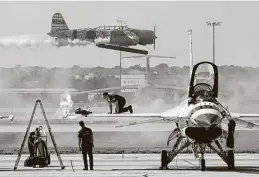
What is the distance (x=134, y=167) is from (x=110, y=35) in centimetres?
3214

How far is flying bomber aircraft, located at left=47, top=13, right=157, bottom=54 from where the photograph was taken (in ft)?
175

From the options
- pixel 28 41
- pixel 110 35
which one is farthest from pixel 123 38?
pixel 28 41

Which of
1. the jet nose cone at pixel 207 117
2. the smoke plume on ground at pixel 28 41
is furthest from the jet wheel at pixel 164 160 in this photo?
the smoke plume on ground at pixel 28 41

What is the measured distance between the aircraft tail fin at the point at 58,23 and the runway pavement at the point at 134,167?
28498 millimetres

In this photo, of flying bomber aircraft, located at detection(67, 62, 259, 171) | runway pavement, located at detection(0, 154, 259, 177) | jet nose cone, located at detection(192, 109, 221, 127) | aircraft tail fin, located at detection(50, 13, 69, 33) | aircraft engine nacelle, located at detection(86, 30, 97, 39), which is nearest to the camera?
jet nose cone, located at detection(192, 109, 221, 127)

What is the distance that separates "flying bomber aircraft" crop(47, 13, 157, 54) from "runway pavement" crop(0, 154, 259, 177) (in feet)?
84.8

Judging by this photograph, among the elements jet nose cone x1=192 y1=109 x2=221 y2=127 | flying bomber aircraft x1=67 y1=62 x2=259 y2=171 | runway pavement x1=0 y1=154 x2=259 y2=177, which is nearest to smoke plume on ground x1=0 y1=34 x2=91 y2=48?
runway pavement x1=0 y1=154 x2=259 y2=177

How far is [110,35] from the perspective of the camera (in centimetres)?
5331

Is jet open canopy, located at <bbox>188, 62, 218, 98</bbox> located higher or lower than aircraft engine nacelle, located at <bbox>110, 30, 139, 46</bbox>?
lower

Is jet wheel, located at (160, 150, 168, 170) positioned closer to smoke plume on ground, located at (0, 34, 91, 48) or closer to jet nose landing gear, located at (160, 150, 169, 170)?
jet nose landing gear, located at (160, 150, 169, 170)

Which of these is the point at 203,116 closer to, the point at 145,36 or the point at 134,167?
the point at 134,167

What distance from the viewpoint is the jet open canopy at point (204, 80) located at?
2031 cm

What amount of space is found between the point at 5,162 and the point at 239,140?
64.3ft

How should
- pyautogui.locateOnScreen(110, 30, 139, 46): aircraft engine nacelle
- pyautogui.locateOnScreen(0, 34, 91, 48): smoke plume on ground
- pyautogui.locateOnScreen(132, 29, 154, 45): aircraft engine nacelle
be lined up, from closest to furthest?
pyautogui.locateOnScreen(0, 34, 91, 48): smoke plume on ground → pyautogui.locateOnScreen(110, 30, 139, 46): aircraft engine nacelle → pyautogui.locateOnScreen(132, 29, 154, 45): aircraft engine nacelle
